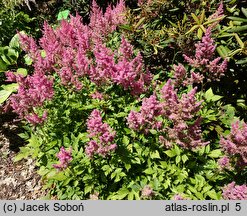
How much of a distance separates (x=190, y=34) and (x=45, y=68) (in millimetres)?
1518

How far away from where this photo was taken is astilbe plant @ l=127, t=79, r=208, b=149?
8.68 feet

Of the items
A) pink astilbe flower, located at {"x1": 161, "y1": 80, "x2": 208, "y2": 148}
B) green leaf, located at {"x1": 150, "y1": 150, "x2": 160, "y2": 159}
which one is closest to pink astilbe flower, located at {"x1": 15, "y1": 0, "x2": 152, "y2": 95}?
pink astilbe flower, located at {"x1": 161, "y1": 80, "x2": 208, "y2": 148}

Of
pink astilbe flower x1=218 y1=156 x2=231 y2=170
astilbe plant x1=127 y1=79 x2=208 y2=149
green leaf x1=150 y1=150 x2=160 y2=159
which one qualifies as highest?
astilbe plant x1=127 y1=79 x2=208 y2=149

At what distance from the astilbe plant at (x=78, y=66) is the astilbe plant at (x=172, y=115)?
358 millimetres

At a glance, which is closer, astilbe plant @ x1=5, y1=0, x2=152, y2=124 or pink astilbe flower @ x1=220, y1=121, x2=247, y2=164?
pink astilbe flower @ x1=220, y1=121, x2=247, y2=164

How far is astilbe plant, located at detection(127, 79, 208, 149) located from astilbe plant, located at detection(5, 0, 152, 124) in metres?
0.36

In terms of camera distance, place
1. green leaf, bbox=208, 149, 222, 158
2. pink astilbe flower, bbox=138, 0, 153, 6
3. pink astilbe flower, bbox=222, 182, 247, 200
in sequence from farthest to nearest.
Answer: pink astilbe flower, bbox=138, 0, 153, 6 → green leaf, bbox=208, 149, 222, 158 → pink astilbe flower, bbox=222, 182, 247, 200

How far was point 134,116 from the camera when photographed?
267 centimetres

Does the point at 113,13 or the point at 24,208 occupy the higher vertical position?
the point at 113,13

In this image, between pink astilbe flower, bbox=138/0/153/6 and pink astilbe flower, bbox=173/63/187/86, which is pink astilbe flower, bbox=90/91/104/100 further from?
pink astilbe flower, bbox=138/0/153/6

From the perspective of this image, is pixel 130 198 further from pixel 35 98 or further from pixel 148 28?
pixel 148 28

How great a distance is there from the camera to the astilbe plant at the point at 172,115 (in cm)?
264

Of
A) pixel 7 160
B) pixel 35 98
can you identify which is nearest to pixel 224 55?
pixel 35 98

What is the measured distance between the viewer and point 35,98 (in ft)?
9.57
